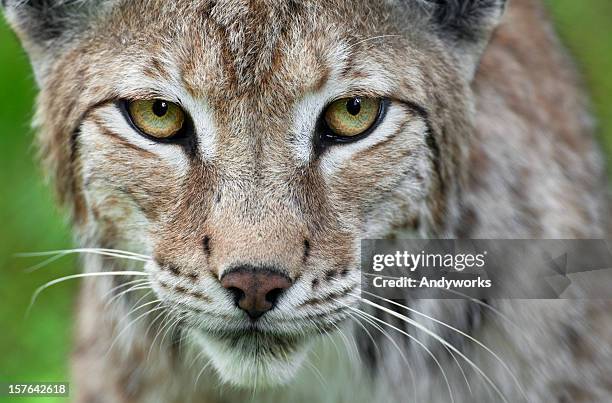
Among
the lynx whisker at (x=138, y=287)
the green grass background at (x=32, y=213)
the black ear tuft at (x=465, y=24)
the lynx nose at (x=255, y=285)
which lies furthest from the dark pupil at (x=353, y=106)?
the green grass background at (x=32, y=213)

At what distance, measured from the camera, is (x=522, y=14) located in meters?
5.93

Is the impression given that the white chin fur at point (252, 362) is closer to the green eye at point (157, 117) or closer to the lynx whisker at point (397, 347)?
the lynx whisker at point (397, 347)

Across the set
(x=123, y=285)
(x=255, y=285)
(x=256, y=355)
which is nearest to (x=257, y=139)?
(x=255, y=285)

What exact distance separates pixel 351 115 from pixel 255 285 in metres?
0.84

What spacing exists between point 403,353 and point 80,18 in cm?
196

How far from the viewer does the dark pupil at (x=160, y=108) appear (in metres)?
4.43

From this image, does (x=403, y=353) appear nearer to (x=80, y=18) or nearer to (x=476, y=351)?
(x=476, y=351)

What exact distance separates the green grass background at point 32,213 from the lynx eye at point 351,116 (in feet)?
7.82

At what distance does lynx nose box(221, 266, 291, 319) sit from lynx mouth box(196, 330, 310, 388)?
0.24m

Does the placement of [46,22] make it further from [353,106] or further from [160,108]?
[353,106]

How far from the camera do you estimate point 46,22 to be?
4797mm

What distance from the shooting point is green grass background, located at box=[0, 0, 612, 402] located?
24.7 ft

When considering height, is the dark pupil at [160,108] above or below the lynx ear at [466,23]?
below

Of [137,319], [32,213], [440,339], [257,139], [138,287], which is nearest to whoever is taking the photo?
[257,139]
